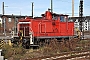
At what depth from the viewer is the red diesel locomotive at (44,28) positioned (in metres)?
17.1

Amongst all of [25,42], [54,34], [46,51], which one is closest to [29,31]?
[25,42]

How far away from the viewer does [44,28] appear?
1800 centimetres

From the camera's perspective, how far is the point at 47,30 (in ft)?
59.6

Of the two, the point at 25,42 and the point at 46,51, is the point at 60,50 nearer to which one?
the point at 46,51

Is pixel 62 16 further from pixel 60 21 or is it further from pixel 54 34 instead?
pixel 54 34

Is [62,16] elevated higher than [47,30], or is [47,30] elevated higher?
[62,16]

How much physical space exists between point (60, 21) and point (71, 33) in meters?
1.87

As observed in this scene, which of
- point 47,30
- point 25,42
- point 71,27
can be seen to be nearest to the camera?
point 25,42

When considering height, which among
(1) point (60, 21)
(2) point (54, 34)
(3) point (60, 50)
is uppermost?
(1) point (60, 21)

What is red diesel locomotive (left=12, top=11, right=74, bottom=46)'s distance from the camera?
17.1 m

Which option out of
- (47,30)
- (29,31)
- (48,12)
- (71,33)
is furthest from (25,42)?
(71,33)

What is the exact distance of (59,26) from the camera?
1878 centimetres

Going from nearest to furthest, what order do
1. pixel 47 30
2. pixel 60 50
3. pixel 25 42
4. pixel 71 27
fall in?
pixel 60 50 → pixel 25 42 → pixel 47 30 → pixel 71 27

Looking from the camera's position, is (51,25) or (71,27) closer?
(51,25)
